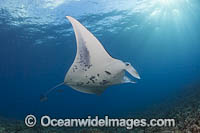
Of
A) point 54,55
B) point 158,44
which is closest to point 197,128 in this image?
point 54,55

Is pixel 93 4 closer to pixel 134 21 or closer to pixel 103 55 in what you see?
pixel 134 21

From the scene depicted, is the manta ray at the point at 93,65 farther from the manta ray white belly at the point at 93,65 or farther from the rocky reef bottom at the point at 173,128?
the rocky reef bottom at the point at 173,128

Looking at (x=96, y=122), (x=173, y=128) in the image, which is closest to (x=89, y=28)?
(x=96, y=122)

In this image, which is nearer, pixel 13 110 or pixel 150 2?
pixel 150 2

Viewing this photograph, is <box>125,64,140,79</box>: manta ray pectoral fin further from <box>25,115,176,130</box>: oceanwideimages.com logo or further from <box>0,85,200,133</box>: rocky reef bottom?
<box>25,115,176,130</box>: oceanwideimages.com logo

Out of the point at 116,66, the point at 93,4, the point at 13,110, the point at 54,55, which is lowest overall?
the point at 13,110

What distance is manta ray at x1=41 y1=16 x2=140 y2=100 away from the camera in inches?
214

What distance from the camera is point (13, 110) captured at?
82375 millimetres

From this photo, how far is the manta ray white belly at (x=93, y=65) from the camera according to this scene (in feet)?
17.8

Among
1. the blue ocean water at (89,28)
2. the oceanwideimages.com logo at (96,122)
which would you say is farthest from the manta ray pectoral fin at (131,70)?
the blue ocean water at (89,28)

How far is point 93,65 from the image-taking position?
5.79m

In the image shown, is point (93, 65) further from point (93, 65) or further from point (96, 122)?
point (96, 122)

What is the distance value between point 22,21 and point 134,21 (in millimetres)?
13453

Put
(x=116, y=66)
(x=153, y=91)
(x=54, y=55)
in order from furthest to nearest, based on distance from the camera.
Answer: (x=153, y=91), (x=54, y=55), (x=116, y=66)
